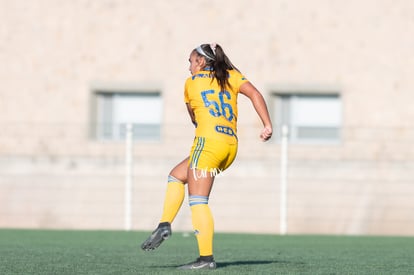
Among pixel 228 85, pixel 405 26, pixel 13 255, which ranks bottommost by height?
pixel 13 255

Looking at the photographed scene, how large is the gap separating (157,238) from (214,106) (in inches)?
42.0

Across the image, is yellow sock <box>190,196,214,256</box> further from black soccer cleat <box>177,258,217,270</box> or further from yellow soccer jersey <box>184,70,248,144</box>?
yellow soccer jersey <box>184,70,248,144</box>

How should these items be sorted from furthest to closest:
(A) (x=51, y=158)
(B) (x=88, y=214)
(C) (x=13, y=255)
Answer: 1. (A) (x=51, y=158)
2. (B) (x=88, y=214)
3. (C) (x=13, y=255)

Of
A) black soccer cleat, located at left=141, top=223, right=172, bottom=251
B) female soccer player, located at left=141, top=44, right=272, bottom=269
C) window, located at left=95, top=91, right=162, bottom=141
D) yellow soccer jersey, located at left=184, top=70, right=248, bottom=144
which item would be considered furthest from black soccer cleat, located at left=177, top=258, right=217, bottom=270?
window, located at left=95, top=91, right=162, bottom=141

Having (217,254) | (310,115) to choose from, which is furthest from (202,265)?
(310,115)

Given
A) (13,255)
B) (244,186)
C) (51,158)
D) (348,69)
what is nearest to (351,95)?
(348,69)

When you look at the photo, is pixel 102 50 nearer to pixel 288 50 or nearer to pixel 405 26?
pixel 288 50

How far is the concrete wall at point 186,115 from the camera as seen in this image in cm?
1952

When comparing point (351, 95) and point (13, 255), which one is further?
point (351, 95)

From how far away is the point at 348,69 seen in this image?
2036cm

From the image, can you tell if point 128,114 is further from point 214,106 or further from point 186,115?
point 214,106

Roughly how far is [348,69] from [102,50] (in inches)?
183

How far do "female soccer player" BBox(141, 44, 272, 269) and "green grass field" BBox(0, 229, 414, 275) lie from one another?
331 millimetres

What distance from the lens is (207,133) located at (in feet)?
27.0
